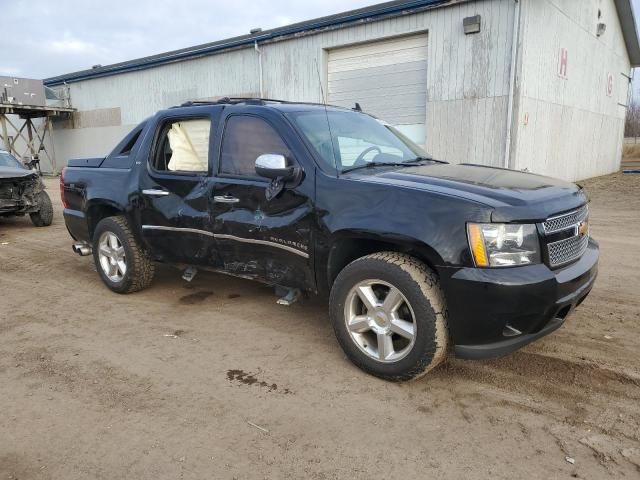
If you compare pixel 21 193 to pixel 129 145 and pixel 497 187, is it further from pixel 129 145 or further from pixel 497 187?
pixel 497 187

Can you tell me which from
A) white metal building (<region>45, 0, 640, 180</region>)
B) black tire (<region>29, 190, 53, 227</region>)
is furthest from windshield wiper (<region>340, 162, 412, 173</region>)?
black tire (<region>29, 190, 53, 227</region>)

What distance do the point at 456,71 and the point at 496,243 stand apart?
10931 mm

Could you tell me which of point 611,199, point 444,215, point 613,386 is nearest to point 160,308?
point 444,215

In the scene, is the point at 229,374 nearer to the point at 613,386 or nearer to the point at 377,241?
the point at 377,241

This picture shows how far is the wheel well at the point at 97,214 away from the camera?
5.42 metres

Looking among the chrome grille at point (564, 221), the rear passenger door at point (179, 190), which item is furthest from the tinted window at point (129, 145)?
the chrome grille at point (564, 221)

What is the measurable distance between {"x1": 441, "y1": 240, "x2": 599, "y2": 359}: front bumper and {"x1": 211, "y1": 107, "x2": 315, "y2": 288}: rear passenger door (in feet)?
3.76

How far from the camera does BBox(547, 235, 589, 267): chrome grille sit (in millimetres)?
3027

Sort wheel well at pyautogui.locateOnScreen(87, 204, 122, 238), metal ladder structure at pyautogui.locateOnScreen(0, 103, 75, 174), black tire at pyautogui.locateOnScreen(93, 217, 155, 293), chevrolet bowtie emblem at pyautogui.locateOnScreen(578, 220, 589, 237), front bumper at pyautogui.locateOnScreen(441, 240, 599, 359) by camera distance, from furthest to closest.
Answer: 1. metal ladder structure at pyautogui.locateOnScreen(0, 103, 75, 174)
2. wheel well at pyautogui.locateOnScreen(87, 204, 122, 238)
3. black tire at pyautogui.locateOnScreen(93, 217, 155, 293)
4. chevrolet bowtie emblem at pyautogui.locateOnScreen(578, 220, 589, 237)
5. front bumper at pyautogui.locateOnScreen(441, 240, 599, 359)

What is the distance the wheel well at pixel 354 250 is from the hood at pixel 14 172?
8.02 meters

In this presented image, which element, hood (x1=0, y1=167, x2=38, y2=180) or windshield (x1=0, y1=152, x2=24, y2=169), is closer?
hood (x1=0, y1=167, x2=38, y2=180)

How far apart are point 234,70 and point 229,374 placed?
52.6ft

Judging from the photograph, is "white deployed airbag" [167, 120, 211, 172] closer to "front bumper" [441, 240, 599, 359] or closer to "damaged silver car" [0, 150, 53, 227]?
"front bumper" [441, 240, 599, 359]

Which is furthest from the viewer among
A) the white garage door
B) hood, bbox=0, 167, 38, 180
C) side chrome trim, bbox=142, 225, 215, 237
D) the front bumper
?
the white garage door
